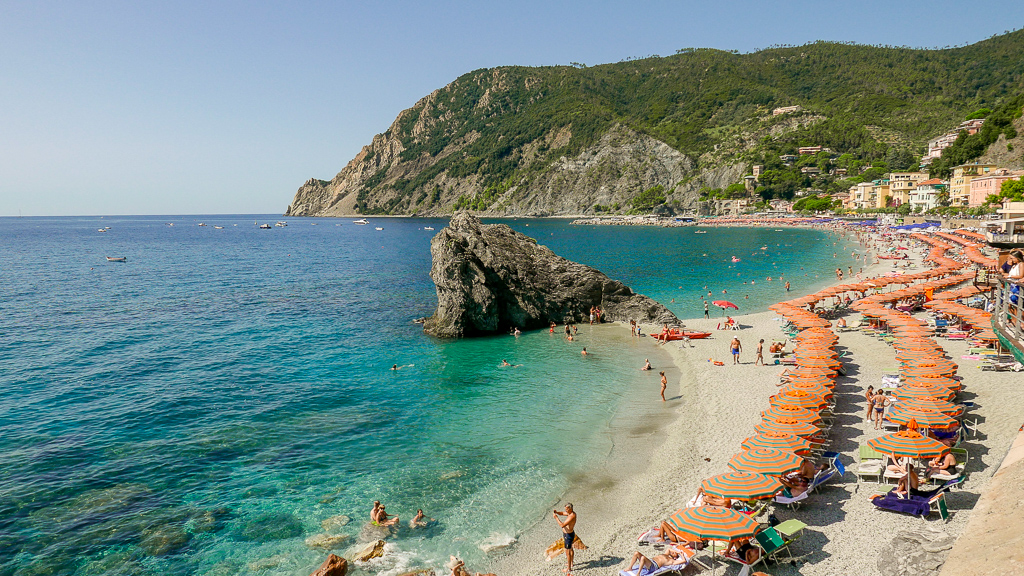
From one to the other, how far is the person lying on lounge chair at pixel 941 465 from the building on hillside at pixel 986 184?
95.2 m

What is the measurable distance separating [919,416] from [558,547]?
38.5 ft

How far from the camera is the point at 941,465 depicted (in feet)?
46.8

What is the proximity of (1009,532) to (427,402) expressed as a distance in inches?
790

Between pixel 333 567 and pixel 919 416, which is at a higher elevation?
pixel 919 416

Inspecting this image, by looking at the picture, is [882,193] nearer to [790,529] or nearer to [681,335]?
[681,335]

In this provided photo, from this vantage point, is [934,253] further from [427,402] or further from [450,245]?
[427,402]

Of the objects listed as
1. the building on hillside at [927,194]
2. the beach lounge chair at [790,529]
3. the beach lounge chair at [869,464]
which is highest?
the building on hillside at [927,194]

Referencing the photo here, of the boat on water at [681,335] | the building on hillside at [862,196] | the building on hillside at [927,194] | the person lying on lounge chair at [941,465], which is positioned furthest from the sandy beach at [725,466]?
the building on hillside at [862,196]

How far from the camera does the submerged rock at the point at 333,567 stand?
11789 mm

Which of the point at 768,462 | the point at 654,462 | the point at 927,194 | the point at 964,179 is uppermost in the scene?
the point at 964,179

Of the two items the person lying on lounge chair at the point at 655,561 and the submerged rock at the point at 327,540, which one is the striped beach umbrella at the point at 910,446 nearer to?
the person lying on lounge chair at the point at 655,561

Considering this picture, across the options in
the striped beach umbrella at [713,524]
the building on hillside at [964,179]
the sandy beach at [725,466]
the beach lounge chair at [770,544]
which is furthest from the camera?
the building on hillside at [964,179]

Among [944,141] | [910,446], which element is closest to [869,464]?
[910,446]

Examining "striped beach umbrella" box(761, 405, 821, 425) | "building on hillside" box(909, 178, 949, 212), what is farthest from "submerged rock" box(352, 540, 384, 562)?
"building on hillside" box(909, 178, 949, 212)
